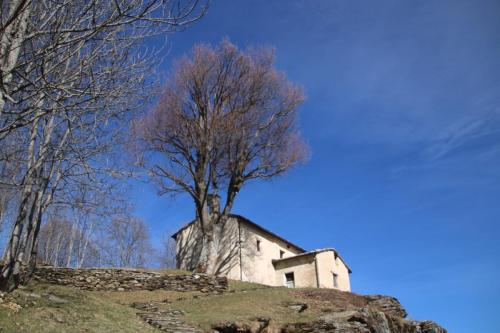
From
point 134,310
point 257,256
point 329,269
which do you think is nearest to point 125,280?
point 134,310

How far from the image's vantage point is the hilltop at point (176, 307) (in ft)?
37.1

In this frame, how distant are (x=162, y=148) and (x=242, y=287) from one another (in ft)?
30.5

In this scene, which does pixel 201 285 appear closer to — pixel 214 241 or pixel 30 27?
pixel 214 241

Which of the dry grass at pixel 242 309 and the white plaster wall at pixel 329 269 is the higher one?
the white plaster wall at pixel 329 269

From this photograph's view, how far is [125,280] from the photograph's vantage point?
20.7 meters

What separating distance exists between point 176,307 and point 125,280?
203 inches

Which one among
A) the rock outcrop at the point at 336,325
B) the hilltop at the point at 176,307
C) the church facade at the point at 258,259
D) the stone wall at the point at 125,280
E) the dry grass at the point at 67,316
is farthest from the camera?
the church facade at the point at 258,259

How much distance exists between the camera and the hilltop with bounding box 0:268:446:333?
37.1ft

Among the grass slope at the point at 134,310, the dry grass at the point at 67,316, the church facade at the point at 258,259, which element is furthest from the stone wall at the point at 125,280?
the church facade at the point at 258,259

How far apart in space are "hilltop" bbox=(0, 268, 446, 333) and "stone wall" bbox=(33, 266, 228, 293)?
0.04 metres

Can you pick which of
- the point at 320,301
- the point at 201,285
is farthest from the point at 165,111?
the point at 320,301

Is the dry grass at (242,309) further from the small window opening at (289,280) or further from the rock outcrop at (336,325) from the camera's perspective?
the small window opening at (289,280)

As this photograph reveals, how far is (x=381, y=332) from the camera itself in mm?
14898

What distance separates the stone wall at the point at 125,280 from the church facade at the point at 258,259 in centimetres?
786
